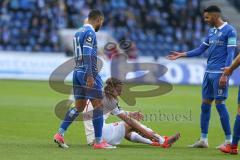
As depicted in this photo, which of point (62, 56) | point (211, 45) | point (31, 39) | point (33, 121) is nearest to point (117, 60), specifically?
point (62, 56)

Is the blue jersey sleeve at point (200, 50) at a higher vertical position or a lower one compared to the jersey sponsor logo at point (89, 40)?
lower

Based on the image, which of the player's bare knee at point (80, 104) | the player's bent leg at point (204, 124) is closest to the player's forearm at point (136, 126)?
the player's bare knee at point (80, 104)

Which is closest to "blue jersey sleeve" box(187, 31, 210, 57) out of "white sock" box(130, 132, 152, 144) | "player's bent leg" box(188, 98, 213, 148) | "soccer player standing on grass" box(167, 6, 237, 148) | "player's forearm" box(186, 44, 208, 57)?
"player's forearm" box(186, 44, 208, 57)

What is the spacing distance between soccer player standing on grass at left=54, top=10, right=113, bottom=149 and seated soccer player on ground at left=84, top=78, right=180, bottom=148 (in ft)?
0.82

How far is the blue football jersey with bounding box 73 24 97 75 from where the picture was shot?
37.8 ft

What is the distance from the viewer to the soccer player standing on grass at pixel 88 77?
1152 cm

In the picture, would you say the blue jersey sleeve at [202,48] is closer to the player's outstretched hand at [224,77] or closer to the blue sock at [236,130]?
the player's outstretched hand at [224,77]

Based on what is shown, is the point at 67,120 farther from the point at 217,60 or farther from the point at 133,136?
the point at 217,60

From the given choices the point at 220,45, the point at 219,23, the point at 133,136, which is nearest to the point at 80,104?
the point at 133,136

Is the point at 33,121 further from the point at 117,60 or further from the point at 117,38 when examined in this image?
the point at 117,38

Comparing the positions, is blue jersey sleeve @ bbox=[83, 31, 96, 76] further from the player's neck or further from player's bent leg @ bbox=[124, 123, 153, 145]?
the player's neck

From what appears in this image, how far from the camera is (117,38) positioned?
35.9m

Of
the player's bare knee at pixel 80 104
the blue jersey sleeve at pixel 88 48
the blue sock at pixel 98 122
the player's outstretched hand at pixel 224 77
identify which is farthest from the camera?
the player's bare knee at pixel 80 104

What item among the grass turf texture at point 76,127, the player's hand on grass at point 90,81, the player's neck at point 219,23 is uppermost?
the player's neck at point 219,23
